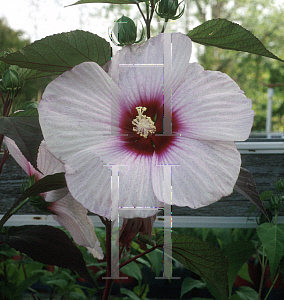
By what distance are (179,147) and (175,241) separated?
9cm

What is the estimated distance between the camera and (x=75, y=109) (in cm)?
17

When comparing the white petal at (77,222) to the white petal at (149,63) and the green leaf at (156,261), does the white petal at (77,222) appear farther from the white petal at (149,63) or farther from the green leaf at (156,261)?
the green leaf at (156,261)

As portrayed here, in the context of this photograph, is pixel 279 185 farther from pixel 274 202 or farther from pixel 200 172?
pixel 200 172

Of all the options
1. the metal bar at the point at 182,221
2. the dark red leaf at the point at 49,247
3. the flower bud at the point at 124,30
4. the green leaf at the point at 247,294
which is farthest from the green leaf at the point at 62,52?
the green leaf at the point at 247,294

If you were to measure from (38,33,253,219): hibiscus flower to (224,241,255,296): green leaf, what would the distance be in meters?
0.30

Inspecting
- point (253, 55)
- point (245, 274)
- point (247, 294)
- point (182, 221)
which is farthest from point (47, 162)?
point (253, 55)

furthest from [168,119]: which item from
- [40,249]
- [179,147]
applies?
[40,249]

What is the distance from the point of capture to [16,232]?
0.26 metres

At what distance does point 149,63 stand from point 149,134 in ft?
0.13

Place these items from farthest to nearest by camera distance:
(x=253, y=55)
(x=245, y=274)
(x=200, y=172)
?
(x=253, y=55)
(x=245, y=274)
(x=200, y=172)

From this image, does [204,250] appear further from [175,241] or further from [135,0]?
[135,0]

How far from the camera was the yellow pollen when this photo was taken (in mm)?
192

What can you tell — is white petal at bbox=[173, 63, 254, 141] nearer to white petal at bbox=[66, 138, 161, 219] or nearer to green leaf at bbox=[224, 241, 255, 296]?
white petal at bbox=[66, 138, 161, 219]

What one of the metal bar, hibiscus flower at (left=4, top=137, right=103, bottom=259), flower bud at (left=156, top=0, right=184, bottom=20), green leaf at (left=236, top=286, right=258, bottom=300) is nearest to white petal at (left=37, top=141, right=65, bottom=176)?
hibiscus flower at (left=4, top=137, right=103, bottom=259)
